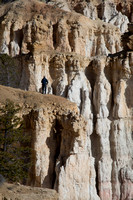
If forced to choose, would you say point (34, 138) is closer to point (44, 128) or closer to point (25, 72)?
point (44, 128)

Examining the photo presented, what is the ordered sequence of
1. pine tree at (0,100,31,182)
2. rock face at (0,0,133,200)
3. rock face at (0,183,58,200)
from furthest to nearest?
rock face at (0,0,133,200), pine tree at (0,100,31,182), rock face at (0,183,58,200)

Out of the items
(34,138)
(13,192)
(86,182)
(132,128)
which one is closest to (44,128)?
(34,138)

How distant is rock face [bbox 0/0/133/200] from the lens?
2130 centimetres

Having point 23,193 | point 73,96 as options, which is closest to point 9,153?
point 23,193

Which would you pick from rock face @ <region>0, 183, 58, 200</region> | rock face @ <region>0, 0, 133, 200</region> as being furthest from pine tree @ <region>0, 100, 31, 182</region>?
rock face @ <region>0, 0, 133, 200</region>

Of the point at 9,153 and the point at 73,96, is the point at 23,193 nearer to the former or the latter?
the point at 9,153

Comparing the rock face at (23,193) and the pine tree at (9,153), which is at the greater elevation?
the pine tree at (9,153)

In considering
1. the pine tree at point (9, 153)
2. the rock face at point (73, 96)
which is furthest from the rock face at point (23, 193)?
the rock face at point (73, 96)

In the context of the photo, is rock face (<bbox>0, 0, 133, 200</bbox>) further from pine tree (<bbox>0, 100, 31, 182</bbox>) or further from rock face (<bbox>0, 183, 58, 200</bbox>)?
rock face (<bbox>0, 183, 58, 200</bbox>)

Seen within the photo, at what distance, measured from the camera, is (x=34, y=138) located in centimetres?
2119

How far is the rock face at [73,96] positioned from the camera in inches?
838

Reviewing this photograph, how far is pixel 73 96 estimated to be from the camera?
104ft

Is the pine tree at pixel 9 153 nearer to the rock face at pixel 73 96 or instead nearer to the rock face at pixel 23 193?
the rock face at pixel 23 193

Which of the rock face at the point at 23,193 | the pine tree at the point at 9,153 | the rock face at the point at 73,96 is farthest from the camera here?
the rock face at the point at 73,96
